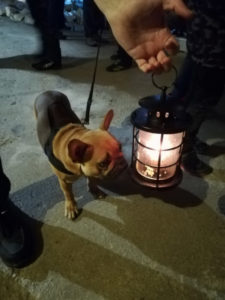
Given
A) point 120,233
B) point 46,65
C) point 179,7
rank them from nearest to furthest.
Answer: point 179,7 → point 120,233 → point 46,65

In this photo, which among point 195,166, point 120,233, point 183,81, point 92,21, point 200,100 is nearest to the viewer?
point 120,233

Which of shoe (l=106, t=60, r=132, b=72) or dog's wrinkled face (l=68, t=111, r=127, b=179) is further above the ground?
dog's wrinkled face (l=68, t=111, r=127, b=179)

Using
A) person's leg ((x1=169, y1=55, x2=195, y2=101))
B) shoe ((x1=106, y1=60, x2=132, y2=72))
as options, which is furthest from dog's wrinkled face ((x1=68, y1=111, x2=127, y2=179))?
shoe ((x1=106, y1=60, x2=132, y2=72))

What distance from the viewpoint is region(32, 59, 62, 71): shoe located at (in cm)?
334

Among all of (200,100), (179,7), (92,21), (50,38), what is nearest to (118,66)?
(50,38)

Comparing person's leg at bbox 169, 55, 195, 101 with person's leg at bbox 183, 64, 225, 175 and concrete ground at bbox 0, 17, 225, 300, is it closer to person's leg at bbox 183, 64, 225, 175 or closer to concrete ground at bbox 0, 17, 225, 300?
person's leg at bbox 183, 64, 225, 175

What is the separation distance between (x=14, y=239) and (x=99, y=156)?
2.12ft

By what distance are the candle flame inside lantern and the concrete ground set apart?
0.26 m

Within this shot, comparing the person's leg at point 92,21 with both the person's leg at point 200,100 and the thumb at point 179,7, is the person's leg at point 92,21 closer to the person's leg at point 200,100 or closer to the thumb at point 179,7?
the person's leg at point 200,100

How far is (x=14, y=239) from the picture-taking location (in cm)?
146

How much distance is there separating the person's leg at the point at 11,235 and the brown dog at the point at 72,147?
0.24 meters

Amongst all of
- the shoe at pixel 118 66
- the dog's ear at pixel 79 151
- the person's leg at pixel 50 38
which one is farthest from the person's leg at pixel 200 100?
the person's leg at pixel 50 38

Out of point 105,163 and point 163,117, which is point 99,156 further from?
point 163,117

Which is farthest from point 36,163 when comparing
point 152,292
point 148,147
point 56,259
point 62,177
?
point 152,292
